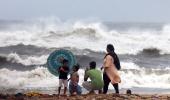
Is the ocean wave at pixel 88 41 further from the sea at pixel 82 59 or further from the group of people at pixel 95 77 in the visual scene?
the group of people at pixel 95 77

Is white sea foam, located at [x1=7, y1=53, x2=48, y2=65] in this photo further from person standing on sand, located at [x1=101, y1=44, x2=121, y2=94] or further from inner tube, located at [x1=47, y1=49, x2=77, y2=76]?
person standing on sand, located at [x1=101, y1=44, x2=121, y2=94]

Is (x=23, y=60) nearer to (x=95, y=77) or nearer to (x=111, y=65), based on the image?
(x=95, y=77)

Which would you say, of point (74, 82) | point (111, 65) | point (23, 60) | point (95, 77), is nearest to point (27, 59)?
point (23, 60)

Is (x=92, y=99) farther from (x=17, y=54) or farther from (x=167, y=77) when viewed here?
(x=17, y=54)

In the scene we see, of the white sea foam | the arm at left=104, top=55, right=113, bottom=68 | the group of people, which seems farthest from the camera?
the white sea foam

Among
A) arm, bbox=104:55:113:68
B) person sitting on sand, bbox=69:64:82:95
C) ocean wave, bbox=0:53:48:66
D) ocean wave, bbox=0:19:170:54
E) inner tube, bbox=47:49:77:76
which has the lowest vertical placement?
person sitting on sand, bbox=69:64:82:95

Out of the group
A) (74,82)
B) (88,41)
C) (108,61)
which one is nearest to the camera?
(108,61)

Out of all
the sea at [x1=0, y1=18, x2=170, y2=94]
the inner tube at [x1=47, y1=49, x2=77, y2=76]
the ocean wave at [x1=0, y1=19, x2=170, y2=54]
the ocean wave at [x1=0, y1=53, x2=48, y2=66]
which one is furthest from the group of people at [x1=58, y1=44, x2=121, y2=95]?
the ocean wave at [x1=0, y1=19, x2=170, y2=54]

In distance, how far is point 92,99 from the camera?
11.9 metres

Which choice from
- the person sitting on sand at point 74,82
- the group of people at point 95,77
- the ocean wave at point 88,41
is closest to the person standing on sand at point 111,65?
the group of people at point 95,77

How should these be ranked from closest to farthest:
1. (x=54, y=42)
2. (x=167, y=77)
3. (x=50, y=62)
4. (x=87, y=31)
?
1. (x=50, y=62)
2. (x=167, y=77)
3. (x=54, y=42)
4. (x=87, y=31)

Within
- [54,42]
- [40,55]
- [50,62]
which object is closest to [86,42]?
[54,42]

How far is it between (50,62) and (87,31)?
2731 centimetres

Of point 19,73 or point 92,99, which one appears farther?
point 19,73
